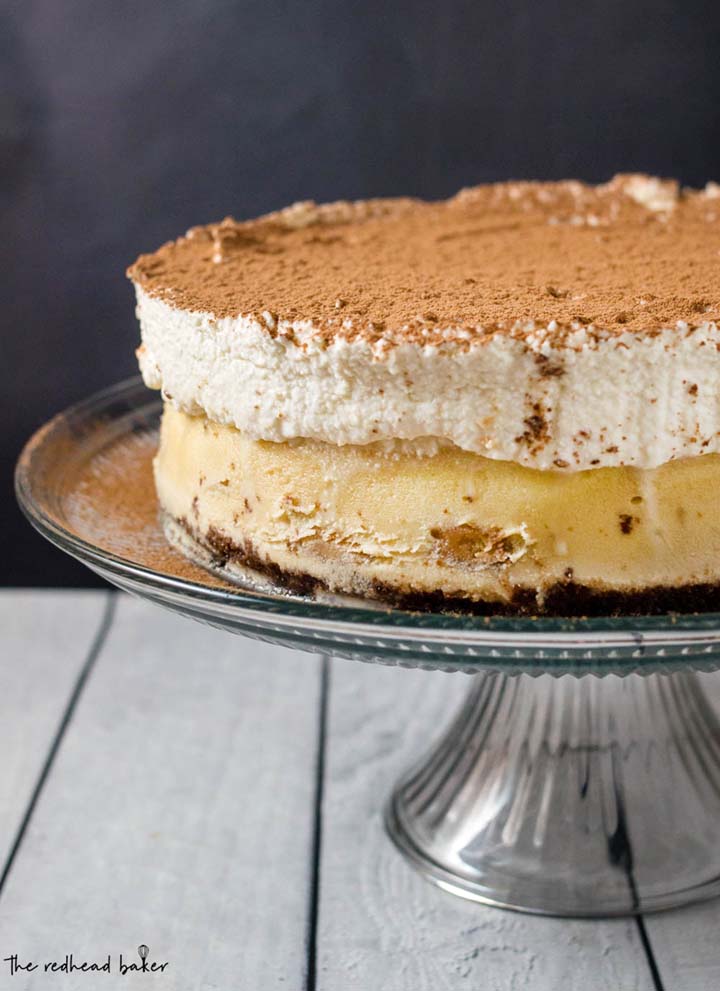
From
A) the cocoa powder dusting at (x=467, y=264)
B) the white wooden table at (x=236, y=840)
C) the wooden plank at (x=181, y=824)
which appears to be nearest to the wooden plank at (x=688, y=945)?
the white wooden table at (x=236, y=840)

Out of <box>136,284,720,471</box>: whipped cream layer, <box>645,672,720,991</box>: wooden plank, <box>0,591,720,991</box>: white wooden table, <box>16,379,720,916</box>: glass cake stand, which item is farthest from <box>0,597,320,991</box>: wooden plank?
<box>136,284,720,471</box>: whipped cream layer

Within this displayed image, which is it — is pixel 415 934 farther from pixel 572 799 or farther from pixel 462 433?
pixel 462 433

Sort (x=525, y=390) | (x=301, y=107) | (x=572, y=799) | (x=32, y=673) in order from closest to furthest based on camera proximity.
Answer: (x=525, y=390) → (x=572, y=799) → (x=32, y=673) → (x=301, y=107)

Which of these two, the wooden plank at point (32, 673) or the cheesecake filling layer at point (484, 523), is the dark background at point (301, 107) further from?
the cheesecake filling layer at point (484, 523)

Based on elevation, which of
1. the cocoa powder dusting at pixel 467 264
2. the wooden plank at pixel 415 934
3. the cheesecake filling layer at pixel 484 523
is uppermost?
the cocoa powder dusting at pixel 467 264

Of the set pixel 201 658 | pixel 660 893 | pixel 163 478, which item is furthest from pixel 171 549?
pixel 201 658

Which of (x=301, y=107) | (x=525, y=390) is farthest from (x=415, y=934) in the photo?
(x=301, y=107)

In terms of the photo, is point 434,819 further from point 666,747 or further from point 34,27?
point 34,27
